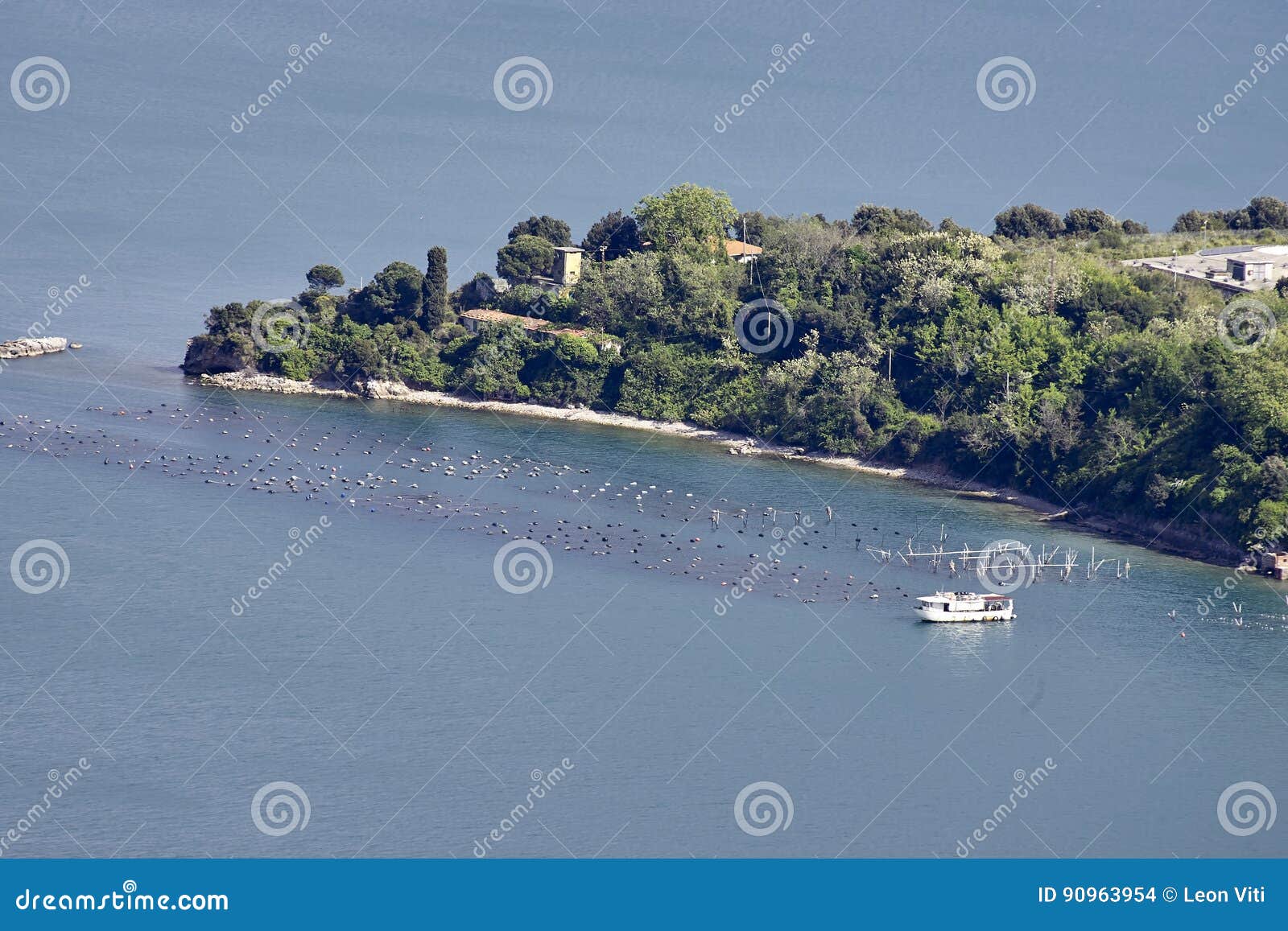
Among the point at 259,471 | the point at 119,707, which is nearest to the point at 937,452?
the point at 259,471

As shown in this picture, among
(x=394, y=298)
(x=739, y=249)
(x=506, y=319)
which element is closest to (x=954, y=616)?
(x=506, y=319)

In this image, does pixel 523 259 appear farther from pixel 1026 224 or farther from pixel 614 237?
pixel 1026 224

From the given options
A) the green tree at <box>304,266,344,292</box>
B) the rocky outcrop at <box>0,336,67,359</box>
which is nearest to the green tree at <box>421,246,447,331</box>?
the green tree at <box>304,266,344,292</box>

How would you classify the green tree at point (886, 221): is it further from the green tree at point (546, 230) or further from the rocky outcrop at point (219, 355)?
the rocky outcrop at point (219, 355)

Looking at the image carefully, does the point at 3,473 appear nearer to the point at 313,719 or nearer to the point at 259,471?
the point at 259,471

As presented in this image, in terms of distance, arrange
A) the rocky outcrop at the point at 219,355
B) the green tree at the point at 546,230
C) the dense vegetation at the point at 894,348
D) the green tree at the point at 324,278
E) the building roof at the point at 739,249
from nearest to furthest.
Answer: the dense vegetation at the point at 894,348, the rocky outcrop at the point at 219,355, the green tree at the point at 324,278, the building roof at the point at 739,249, the green tree at the point at 546,230

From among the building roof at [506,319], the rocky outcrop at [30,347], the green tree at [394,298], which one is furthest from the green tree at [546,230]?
the rocky outcrop at [30,347]
